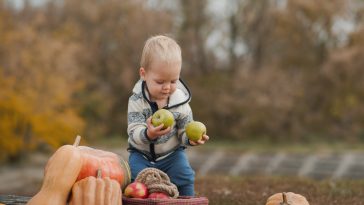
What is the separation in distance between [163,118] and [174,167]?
0.68m

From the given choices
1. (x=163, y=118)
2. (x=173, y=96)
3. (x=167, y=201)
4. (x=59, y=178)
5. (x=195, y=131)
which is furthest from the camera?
(x=173, y=96)

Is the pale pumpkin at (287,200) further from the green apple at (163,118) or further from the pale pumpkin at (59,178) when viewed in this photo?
the pale pumpkin at (59,178)

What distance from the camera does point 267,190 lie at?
7.88 metres

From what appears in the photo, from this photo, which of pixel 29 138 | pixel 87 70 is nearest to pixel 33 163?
pixel 29 138

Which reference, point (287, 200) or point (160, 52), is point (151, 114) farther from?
point (287, 200)

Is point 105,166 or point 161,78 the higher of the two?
point 161,78

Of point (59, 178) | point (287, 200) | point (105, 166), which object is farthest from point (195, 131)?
point (59, 178)

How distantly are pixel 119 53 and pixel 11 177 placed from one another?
7393mm

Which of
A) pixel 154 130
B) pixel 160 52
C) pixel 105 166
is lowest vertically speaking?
pixel 105 166

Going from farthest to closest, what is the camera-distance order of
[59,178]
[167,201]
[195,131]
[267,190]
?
1. [267,190]
2. [195,131]
3. [59,178]
4. [167,201]

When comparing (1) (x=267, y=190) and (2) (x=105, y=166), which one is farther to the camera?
(1) (x=267, y=190)

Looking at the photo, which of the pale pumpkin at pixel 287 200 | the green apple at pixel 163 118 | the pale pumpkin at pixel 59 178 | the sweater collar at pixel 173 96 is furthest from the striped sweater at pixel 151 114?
the pale pumpkin at pixel 287 200

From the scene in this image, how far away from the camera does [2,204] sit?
18.4 feet

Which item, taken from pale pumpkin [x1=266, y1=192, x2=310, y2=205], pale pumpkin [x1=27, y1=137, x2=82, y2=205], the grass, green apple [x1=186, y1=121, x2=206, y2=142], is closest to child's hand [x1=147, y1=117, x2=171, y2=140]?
green apple [x1=186, y1=121, x2=206, y2=142]
